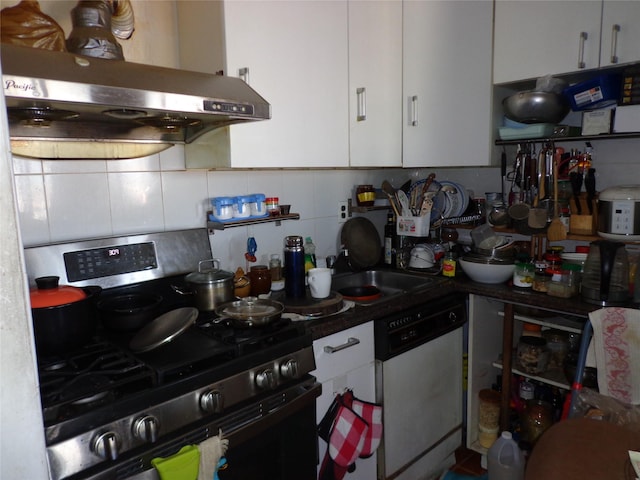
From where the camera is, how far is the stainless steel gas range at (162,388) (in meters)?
1.01

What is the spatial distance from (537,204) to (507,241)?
0.65 feet

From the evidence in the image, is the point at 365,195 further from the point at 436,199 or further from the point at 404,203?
the point at 436,199

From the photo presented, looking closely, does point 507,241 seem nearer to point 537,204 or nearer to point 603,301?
point 537,204

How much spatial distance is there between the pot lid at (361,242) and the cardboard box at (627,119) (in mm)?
1117

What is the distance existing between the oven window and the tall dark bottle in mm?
508

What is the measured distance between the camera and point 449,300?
1.95 metres

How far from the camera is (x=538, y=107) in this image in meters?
1.84

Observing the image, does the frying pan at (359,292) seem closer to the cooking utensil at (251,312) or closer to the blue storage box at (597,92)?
the cooking utensil at (251,312)

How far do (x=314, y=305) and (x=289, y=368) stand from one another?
345 millimetres

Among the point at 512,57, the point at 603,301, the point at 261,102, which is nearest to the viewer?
the point at 261,102

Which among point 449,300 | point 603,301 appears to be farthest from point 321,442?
point 603,301

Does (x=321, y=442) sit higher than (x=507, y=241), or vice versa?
(x=507, y=241)

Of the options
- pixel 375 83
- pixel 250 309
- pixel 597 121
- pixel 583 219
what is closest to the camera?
pixel 250 309

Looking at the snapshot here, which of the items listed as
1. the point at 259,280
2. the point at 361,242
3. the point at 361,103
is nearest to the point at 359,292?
the point at 361,242
